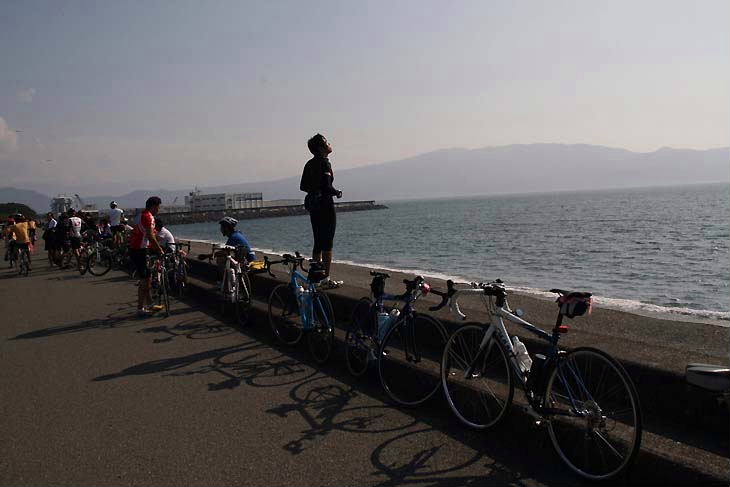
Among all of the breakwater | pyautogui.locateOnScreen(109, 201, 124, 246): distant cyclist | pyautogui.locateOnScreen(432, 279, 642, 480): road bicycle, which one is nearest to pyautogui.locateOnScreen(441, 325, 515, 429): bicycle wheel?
pyautogui.locateOnScreen(432, 279, 642, 480): road bicycle

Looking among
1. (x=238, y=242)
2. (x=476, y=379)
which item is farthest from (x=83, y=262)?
(x=476, y=379)

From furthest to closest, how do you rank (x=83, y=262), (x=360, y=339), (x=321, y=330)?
(x=83, y=262) < (x=321, y=330) < (x=360, y=339)

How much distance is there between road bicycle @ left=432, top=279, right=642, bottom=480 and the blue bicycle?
6.94ft

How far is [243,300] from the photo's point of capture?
8.14m

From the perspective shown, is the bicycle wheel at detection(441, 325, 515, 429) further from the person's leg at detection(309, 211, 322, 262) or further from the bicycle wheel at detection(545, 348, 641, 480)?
the person's leg at detection(309, 211, 322, 262)

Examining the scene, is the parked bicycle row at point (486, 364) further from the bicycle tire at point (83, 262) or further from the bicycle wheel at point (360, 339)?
the bicycle tire at point (83, 262)

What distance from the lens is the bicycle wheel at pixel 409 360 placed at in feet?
15.3

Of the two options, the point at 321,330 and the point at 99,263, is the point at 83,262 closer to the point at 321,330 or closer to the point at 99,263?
the point at 99,263

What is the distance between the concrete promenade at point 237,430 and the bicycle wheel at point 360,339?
164mm

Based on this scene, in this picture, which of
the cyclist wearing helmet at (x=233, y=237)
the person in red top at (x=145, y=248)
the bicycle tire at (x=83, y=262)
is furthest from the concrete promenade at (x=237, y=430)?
the bicycle tire at (x=83, y=262)

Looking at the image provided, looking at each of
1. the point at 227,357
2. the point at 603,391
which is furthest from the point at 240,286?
the point at 603,391

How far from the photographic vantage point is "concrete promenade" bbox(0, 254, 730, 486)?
135 inches

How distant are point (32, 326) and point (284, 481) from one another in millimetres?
7328

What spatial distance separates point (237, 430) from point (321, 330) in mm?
1916
